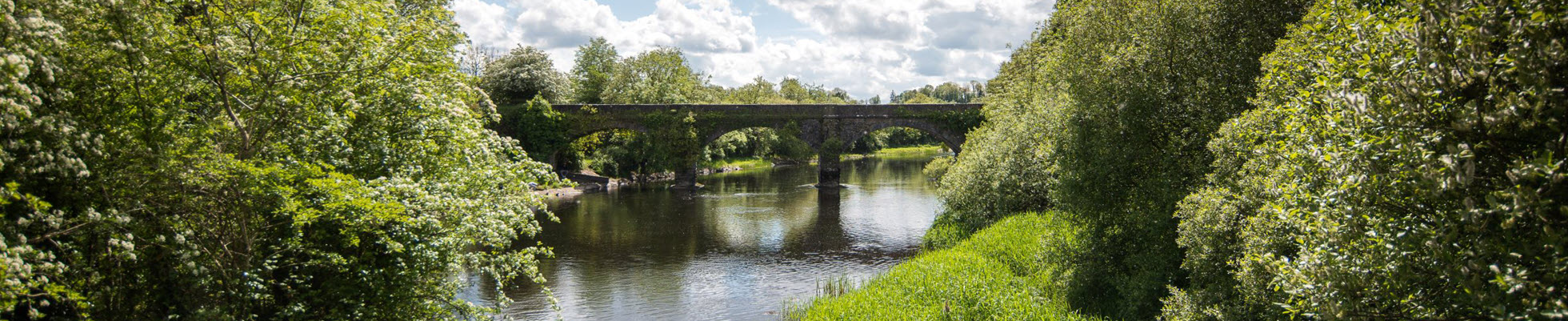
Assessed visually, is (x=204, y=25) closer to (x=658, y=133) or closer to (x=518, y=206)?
(x=518, y=206)

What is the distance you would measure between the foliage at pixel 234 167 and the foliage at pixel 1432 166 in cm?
723

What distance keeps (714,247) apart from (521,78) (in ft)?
74.8

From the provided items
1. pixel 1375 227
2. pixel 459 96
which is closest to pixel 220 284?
pixel 459 96

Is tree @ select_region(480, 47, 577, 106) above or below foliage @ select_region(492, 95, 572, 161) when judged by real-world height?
above

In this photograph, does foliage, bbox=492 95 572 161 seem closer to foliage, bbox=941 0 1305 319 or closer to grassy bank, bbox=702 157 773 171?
grassy bank, bbox=702 157 773 171

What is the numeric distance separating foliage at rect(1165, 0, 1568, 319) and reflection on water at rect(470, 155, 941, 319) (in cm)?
1069

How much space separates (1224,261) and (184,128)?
10225 mm

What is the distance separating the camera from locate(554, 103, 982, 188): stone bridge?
41375 millimetres

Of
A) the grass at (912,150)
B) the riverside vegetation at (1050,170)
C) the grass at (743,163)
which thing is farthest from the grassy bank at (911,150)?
the riverside vegetation at (1050,170)

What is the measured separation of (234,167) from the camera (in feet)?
22.5

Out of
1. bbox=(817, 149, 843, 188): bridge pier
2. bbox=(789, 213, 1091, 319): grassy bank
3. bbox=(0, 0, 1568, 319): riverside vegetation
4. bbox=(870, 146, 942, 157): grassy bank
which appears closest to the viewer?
bbox=(0, 0, 1568, 319): riverside vegetation

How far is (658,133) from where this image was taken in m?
41.7

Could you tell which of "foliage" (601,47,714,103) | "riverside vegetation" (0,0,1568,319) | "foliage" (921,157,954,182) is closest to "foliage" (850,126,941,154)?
"foliage" (601,47,714,103)

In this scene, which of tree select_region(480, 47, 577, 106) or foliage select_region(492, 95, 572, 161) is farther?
tree select_region(480, 47, 577, 106)
